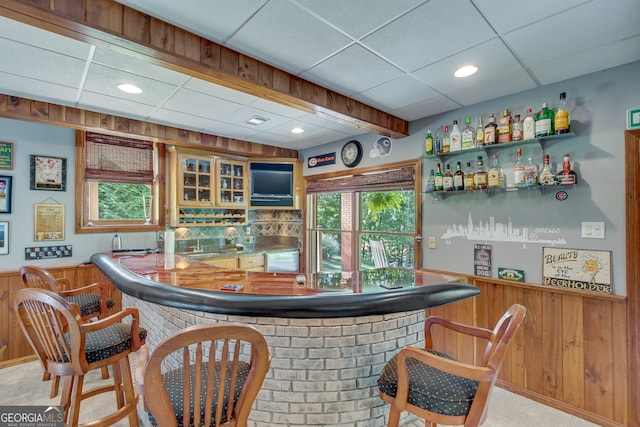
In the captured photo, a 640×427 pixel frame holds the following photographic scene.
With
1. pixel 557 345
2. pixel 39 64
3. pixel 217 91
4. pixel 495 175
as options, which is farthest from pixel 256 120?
pixel 557 345

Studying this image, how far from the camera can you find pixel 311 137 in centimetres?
424

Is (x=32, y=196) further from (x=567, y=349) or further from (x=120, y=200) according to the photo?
(x=567, y=349)

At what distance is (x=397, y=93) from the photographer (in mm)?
2717

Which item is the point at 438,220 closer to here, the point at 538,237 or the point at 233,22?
the point at 538,237

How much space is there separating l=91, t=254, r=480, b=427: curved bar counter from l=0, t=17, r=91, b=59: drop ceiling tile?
5.26 feet

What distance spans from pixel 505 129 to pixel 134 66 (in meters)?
2.98

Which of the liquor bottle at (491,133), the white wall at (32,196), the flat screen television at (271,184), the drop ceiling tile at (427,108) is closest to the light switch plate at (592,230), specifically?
the liquor bottle at (491,133)

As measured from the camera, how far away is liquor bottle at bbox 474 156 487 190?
2822 mm

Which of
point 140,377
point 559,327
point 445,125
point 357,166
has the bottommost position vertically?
point 559,327

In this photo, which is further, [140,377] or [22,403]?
[22,403]

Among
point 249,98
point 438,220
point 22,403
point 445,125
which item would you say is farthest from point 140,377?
point 445,125

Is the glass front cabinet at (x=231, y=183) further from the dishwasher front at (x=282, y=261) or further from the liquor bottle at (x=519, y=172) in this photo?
the liquor bottle at (x=519, y=172)

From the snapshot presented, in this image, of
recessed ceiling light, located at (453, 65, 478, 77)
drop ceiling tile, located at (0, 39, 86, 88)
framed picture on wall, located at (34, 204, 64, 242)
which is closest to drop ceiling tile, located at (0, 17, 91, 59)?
drop ceiling tile, located at (0, 39, 86, 88)

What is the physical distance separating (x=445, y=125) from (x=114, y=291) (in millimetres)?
4129
